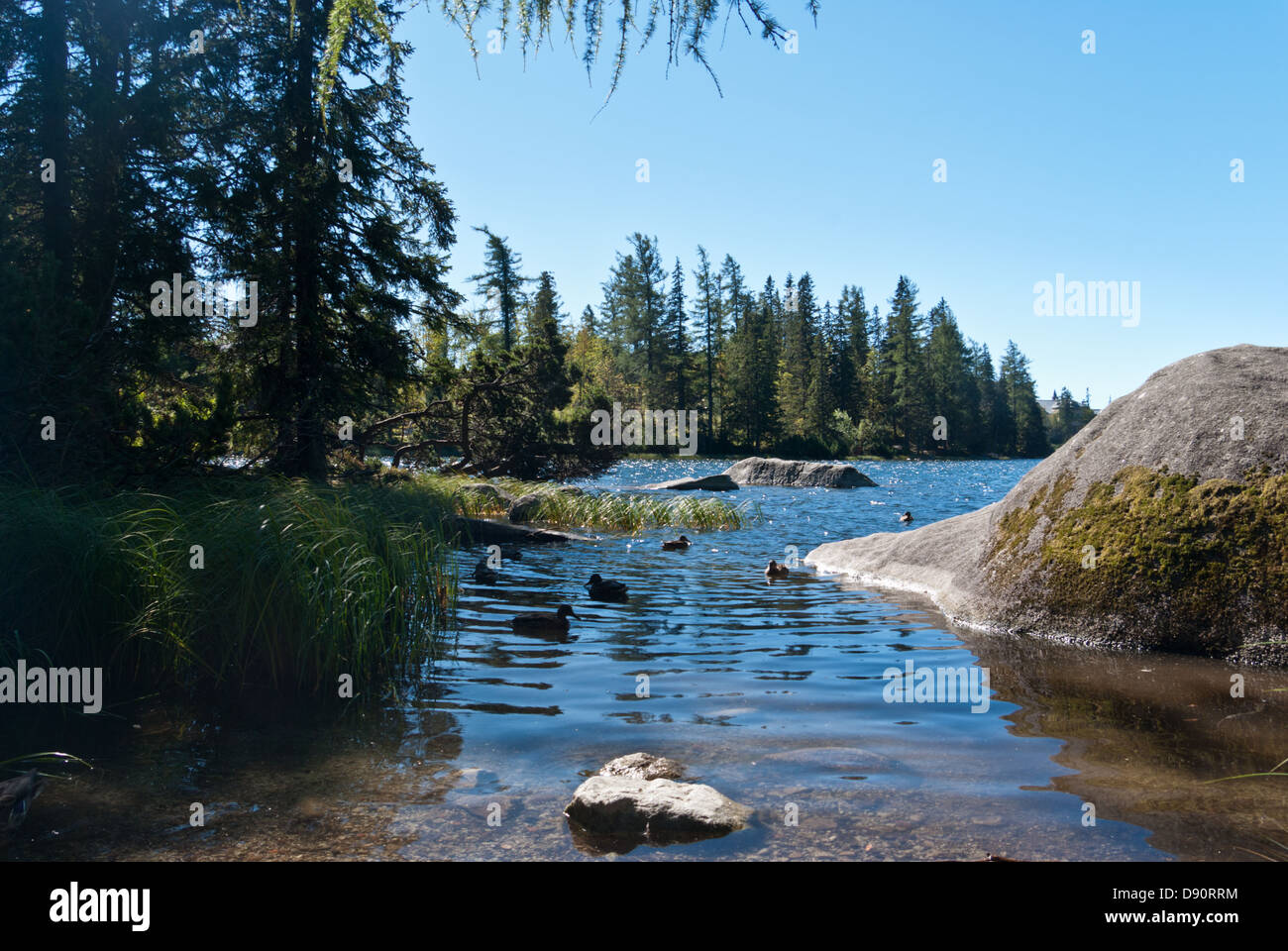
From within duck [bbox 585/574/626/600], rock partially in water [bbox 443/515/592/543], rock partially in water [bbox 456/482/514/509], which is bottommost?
duck [bbox 585/574/626/600]

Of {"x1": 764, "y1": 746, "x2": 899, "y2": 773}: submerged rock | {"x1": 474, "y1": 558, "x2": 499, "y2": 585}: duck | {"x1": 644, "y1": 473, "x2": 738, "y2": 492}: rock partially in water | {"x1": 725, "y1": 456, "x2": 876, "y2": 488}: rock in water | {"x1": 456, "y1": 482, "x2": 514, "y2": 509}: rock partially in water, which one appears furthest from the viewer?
{"x1": 725, "y1": 456, "x2": 876, "y2": 488}: rock in water

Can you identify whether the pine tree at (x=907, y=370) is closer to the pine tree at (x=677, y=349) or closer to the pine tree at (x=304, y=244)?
the pine tree at (x=677, y=349)

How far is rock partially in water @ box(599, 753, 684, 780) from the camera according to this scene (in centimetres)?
403

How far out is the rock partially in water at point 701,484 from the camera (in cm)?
3138

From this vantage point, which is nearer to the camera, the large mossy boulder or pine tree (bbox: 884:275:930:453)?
the large mossy boulder

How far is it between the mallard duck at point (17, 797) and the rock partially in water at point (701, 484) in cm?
2750

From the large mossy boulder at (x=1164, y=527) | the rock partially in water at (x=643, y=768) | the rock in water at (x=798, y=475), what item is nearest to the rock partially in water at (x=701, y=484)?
the rock in water at (x=798, y=475)

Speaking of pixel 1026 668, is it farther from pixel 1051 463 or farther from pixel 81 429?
pixel 81 429

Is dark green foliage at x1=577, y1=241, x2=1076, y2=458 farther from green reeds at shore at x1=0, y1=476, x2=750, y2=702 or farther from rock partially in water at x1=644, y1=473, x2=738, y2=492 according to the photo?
green reeds at shore at x1=0, y1=476, x2=750, y2=702

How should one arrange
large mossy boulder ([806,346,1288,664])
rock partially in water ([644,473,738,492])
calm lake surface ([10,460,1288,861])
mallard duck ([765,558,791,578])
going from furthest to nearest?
rock partially in water ([644,473,738,492]) → mallard duck ([765,558,791,578]) → large mossy boulder ([806,346,1288,664]) → calm lake surface ([10,460,1288,861])

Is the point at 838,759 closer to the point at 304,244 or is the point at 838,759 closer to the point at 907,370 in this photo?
the point at 304,244

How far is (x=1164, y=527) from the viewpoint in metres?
6.23

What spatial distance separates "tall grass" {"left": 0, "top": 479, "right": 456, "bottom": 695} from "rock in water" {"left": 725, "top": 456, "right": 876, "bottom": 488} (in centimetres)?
3204

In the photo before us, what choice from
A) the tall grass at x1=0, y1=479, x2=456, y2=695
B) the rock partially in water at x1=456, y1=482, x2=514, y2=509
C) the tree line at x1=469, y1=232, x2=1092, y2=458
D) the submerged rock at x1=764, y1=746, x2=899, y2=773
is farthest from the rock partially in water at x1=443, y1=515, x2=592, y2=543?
the tree line at x1=469, y1=232, x2=1092, y2=458
